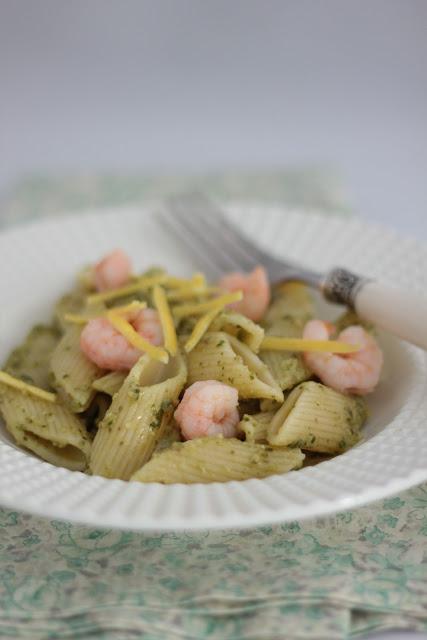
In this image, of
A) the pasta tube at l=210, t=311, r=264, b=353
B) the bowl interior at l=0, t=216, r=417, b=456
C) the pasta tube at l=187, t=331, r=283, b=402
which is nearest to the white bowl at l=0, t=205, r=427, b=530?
the bowl interior at l=0, t=216, r=417, b=456

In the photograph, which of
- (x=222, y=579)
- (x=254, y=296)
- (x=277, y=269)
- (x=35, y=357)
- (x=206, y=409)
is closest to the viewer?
(x=222, y=579)

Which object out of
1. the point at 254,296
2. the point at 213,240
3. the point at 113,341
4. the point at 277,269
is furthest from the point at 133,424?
the point at 213,240

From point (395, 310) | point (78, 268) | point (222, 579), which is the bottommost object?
point (222, 579)

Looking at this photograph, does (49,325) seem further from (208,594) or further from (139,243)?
(208,594)

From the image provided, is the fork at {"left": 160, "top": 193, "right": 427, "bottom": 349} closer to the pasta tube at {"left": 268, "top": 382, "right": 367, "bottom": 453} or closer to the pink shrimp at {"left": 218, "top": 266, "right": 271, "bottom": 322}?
the pink shrimp at {"left": 218, "top": 266, "right": 271, "bottom": 322}

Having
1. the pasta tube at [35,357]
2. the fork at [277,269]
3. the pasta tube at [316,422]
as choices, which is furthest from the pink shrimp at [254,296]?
the pasta tube at [35,357]

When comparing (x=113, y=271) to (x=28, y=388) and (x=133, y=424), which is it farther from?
(x=133, y=424)

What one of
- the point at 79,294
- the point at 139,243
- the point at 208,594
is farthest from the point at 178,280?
the point at 208,594
